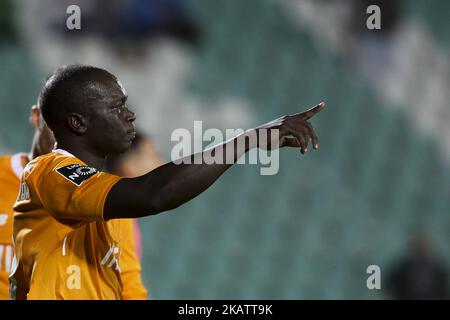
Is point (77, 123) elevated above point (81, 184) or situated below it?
Answer: above

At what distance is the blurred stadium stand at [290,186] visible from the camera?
627 centimetres

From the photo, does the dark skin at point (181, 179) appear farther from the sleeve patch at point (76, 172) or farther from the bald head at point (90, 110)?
the bald head at point (90, 110)

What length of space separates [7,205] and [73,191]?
3.84ft

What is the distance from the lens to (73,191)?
6.83 feet

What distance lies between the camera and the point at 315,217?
21.5ft

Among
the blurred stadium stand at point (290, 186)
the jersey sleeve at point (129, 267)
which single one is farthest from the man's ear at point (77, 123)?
the blurred stadium stand at point (290, 186)

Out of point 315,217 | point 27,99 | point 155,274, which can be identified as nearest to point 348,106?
point 315,217

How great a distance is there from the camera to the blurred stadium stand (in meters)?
6.27

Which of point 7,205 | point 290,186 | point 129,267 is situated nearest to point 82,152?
point 129,267

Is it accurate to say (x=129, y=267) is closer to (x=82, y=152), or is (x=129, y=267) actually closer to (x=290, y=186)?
(x=82, y=152)

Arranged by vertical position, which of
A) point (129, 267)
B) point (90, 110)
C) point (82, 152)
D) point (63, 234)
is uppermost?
point (90, 110)

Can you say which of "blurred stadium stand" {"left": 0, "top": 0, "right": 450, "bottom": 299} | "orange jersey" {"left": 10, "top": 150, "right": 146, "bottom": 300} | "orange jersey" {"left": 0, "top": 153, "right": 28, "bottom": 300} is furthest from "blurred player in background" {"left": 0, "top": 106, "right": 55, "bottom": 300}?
"blurred stadium stand" {"left": 0, "top": 0, "right": 450, "bottom": 299}
